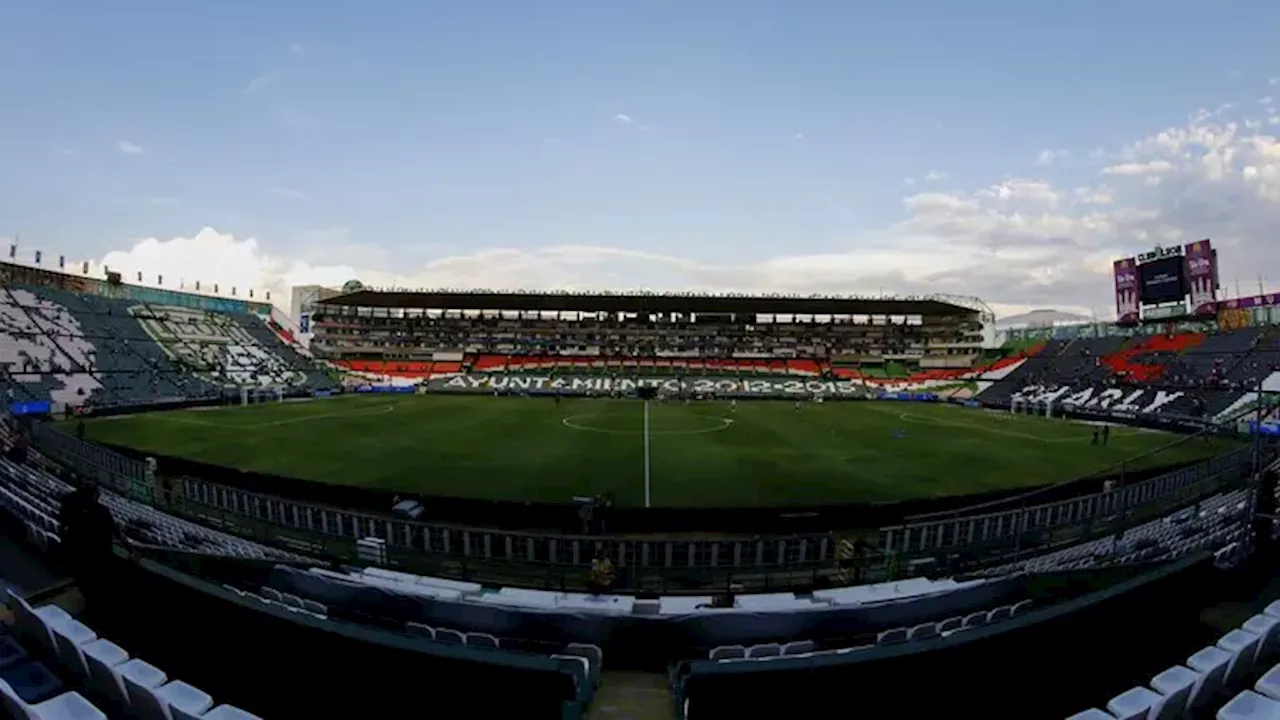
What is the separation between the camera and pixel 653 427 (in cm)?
4081

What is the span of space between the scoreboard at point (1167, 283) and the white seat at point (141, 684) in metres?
79.8

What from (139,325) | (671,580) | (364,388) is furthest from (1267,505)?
(139,325)

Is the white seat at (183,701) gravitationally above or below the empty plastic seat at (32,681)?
above

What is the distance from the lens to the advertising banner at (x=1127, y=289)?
66.6 m

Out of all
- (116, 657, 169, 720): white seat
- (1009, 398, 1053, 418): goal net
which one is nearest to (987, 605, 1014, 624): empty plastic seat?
(116, 657, 169, 720): white seat

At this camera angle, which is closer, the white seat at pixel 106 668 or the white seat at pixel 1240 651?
the white seat at pixel 106 668

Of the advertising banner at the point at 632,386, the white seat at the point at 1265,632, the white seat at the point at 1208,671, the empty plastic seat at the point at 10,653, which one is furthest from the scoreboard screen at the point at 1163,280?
the empty plastic seat at the point at 10,653

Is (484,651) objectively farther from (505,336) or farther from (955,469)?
(505,336)

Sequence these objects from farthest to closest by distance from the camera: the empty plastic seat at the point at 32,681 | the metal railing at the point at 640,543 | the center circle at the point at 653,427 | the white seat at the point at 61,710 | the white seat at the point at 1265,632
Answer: the center circle at the point at 653,427, the metal railing at the point at 640,543, the white seat at the point at 1265,632, the empty plastic seat at the point at 32,681, the white seat at the point at 61,710

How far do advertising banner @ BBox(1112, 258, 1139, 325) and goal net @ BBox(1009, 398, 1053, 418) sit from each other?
774 inches

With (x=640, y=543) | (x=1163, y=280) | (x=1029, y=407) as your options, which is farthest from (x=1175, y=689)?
(x=1163, y=280)

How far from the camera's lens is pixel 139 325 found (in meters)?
67.8

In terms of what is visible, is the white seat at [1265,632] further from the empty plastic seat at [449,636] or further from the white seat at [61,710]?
the white seat at [61,710]

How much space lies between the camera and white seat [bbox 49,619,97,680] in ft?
18.5
